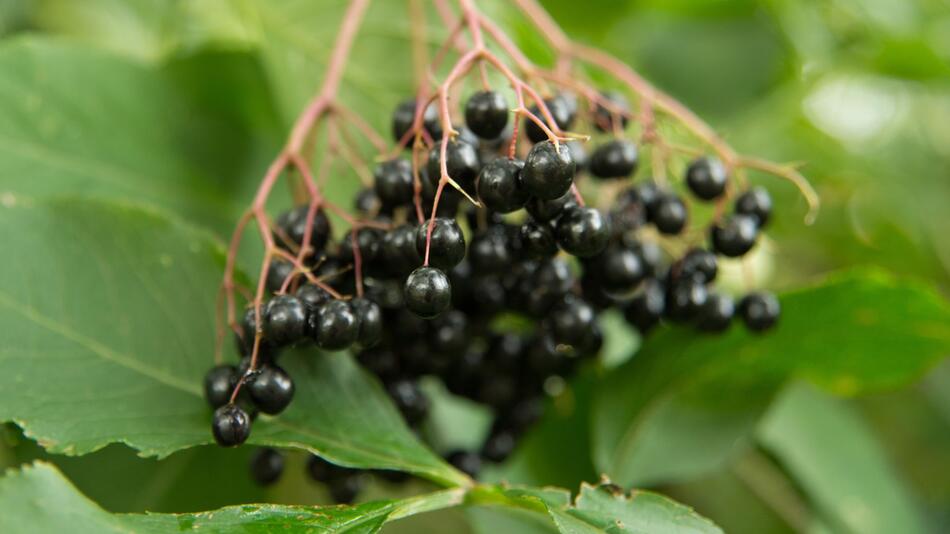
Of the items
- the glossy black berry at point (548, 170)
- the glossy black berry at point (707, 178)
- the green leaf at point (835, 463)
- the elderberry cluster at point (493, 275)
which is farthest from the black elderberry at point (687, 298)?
the green leaf at point (835, 463)

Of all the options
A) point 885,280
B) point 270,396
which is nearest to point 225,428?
point 270,396

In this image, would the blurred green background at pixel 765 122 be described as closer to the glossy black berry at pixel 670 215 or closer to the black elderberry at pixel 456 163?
the glossy black berry at pixel 670 215

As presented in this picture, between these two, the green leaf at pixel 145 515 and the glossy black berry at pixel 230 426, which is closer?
the green leaf at pixel 145 515

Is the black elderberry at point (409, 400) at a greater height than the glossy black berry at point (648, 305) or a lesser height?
lesser

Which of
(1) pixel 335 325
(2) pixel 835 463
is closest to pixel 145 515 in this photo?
(1) pixel 335 325

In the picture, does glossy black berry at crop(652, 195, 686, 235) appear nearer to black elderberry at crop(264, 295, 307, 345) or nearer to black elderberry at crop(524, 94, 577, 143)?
black elderberry at crop(524, 94, 577, 143)

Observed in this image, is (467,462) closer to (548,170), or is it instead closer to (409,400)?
(409,400)

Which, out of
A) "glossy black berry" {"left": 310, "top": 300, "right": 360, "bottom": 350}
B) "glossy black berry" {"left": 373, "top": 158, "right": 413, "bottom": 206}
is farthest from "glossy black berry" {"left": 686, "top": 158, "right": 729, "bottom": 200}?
"glossy black berry" {"left": 310, "top": 300, "right": 360, "bottom": 350}
